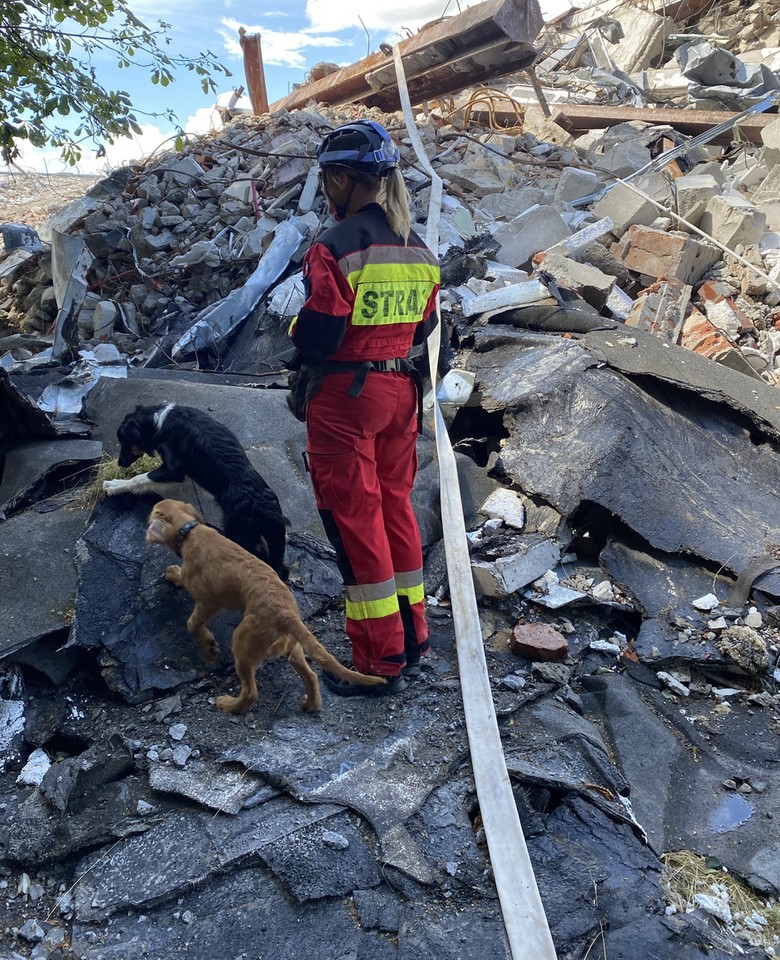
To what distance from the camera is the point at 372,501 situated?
345 centimetres

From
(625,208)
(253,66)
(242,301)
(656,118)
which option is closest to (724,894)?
(242,301)

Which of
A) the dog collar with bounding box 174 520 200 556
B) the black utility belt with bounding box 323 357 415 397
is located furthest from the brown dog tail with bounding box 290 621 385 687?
the black utility belt with bounding box 323 357 415 397

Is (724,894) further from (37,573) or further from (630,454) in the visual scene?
(37,573)

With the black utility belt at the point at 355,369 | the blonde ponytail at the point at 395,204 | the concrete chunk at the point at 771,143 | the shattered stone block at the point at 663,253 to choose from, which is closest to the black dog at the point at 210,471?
the black utility belt at the point at 355,369

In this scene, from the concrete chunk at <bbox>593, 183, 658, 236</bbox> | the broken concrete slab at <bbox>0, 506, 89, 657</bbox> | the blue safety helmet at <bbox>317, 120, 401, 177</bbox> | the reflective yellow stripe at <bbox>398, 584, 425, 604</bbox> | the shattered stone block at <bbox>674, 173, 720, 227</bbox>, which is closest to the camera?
the blue safety helmet at <bbox>317, 120, 401, 177</bbox>

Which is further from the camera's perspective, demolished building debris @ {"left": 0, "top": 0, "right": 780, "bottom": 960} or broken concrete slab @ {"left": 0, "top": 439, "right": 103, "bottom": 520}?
broken concrete slab @ {"left": 0, "top": 439, "right": 103, "bottom": 520}

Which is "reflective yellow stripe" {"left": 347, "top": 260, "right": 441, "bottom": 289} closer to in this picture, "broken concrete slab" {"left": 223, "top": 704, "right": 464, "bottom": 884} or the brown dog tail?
Answer: the brown dog tail

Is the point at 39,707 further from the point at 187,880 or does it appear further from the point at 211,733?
the point at 187,880

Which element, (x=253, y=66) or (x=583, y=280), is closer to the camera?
(x=583, y=280)

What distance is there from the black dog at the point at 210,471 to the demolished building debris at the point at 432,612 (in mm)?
277

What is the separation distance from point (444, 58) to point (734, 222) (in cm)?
486

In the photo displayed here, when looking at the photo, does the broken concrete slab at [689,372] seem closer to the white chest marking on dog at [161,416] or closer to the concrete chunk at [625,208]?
the white chest marking on dog at [161,416]

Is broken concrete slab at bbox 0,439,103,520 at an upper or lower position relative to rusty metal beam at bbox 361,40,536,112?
lower

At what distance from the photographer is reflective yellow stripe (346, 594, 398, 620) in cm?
353
